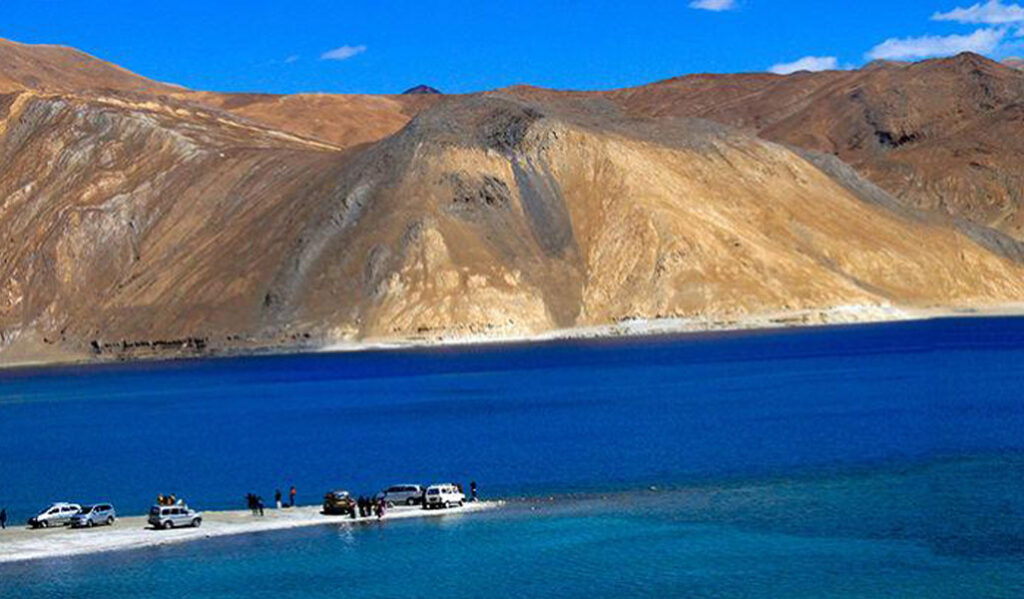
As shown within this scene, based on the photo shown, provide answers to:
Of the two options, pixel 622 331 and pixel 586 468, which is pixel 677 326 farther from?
pixel 586 468

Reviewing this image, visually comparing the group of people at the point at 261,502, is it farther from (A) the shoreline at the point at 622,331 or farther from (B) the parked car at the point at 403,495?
(A) the shoreline at the point at 622,331

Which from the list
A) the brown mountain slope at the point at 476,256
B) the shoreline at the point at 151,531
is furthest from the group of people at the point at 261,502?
the brown mountain slope at the point at 476,256

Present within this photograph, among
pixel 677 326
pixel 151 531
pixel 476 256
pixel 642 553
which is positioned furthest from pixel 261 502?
pixel 677 326

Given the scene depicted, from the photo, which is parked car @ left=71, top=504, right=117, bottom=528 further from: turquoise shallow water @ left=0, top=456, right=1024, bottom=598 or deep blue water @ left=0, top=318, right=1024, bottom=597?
turquoise shallow water @ left=0, top=456, right=1024, bottom=598

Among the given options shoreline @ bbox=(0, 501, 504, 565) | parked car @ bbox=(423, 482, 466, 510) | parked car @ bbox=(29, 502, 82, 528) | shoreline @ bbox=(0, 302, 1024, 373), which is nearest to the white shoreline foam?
shoreline @ bbox=(0, 302, 1024, 373)

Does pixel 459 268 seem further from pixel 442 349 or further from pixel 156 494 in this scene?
pixel 156 494

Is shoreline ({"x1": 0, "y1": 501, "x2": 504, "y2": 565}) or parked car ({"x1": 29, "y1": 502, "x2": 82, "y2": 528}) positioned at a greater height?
parked car ({"x1": 29, "y1": 502, "x2": 82, "y2": 528})
